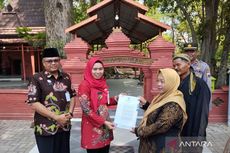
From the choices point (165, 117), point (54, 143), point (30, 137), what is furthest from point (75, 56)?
point (165, 117)

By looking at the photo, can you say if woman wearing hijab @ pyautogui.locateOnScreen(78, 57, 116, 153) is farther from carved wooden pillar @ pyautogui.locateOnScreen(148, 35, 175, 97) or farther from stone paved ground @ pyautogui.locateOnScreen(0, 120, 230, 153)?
carved wooden pillar @ pyautogui.locateOnScreen(148, 35, 175, 97)

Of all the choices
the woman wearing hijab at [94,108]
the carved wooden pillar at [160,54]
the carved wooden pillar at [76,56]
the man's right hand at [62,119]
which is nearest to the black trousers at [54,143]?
the man's right hand at [62,119]

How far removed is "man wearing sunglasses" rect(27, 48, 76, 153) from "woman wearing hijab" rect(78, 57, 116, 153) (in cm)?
28

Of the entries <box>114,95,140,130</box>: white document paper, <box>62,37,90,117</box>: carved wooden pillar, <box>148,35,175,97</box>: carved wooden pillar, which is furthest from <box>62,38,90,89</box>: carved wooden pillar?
<box>114,95,140,130</box>: white document paper

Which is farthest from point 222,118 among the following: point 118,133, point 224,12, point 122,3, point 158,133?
point 224,12

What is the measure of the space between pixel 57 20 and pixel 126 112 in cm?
533

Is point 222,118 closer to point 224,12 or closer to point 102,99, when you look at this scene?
point 102,99

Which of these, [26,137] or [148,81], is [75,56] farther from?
[26,137]

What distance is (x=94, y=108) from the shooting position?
374cm

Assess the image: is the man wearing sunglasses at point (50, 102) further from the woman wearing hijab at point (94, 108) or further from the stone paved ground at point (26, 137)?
the stone paved ground at point (26, 137)

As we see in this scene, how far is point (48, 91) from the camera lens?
3.78 metres

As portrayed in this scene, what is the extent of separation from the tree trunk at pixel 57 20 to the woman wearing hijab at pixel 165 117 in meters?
5.67

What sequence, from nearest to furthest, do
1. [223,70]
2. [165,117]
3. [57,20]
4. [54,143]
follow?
[165,117], [54,143], [57,20], [223,70]

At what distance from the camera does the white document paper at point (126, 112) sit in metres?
3.58
